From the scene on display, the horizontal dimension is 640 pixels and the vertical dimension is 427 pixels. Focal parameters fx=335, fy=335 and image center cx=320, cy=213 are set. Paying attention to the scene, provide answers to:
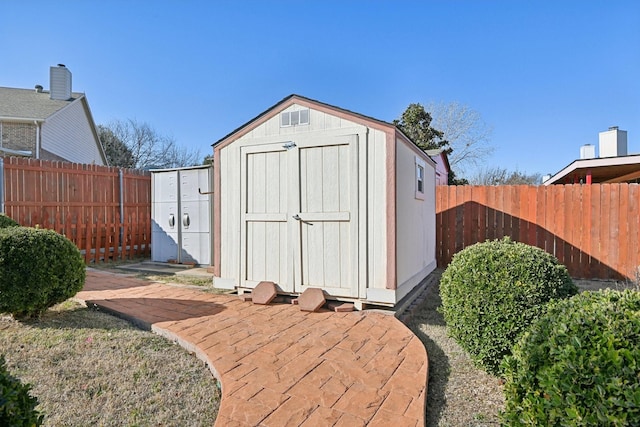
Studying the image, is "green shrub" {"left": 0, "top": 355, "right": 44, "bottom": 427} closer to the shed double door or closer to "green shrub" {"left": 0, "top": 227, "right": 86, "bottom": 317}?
"green shrub" {"left": 0, "top": 227, "right": 86, "bottom": 317}

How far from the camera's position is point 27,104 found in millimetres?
13461

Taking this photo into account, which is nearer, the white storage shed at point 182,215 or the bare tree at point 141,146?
the white storage shed at point 182,215

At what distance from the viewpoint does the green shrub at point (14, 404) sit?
41.8 inches

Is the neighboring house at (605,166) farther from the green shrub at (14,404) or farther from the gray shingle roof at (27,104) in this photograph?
the gray shingle roof at (27,104)

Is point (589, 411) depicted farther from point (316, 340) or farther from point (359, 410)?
point (316, 340)

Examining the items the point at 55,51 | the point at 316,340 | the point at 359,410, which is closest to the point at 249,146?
the point at 316,340

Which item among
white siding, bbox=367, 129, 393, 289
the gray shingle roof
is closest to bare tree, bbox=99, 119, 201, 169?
the gray shingle roof

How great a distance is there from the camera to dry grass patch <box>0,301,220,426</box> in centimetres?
208

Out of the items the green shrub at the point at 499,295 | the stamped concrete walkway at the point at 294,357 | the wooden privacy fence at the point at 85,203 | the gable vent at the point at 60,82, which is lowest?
the stamped concrete walkway at the point at 294,357

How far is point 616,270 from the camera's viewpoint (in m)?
6.63

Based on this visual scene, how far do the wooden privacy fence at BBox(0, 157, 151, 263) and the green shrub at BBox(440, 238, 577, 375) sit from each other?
784cm

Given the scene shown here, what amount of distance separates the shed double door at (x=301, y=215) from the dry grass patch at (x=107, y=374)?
5.80ft

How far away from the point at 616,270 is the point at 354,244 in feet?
19.8

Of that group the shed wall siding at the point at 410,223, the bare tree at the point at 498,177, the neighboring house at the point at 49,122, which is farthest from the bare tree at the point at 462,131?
the neighboring house at the point at 49,122
